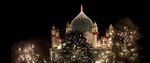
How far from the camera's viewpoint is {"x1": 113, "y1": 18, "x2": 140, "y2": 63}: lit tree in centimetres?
5441

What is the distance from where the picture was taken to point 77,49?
52500 millimetres

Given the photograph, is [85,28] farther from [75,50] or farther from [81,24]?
[75,50]

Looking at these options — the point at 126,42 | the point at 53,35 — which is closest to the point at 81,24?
the point at 53,35

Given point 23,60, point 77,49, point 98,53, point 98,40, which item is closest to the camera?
point 77,49

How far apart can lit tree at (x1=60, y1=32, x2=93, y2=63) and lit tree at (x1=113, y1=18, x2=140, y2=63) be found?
337 centimetres

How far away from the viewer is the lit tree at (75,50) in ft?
171

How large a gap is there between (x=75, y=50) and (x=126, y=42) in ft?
16.8

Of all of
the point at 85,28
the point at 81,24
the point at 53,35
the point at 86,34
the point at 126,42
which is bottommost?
the point at 126,42

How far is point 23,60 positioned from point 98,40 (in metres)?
12.1

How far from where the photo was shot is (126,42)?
5481 centimetres

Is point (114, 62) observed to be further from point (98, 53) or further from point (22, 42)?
point (22, 42)

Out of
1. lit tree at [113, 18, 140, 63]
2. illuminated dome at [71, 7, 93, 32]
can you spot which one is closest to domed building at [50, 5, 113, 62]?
illuminated dome at [71, 7, 93, 32]

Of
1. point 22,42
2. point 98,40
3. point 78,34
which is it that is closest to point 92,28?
point 98,40

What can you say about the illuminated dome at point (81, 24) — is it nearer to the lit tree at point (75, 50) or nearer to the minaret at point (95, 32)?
the minaret at point (95, 32)
